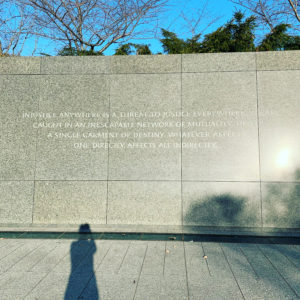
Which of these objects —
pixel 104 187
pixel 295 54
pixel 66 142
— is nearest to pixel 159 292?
pixel 104 187

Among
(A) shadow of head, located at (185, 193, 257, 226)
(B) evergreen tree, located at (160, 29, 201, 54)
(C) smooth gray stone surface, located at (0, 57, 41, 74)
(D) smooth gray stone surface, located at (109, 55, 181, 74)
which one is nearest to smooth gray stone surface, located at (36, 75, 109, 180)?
(C) smooth gray stone surface, located at (0, 57, 41, 74)

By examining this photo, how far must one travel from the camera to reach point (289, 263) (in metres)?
3.94

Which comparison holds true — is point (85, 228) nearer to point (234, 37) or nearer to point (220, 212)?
point (220, 212)

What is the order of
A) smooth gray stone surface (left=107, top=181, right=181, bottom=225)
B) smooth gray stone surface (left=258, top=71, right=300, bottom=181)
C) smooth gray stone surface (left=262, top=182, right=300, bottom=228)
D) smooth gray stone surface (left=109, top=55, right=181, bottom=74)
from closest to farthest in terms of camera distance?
1. smooth gray stone surface (left=262, top=182, right=300, bottom=228)
2. smooth gray stone surface (left=258, top=71, right=300, bottom=181)
3. smooth gray stone surface (left=107, top=181, right=181, bottom=225)
4. smooth gray stone surface (left=109, top=55, right=181, bottom=74)

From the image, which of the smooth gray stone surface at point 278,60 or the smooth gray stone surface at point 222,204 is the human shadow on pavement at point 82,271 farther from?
the smooth gray stone surface at point 278,60

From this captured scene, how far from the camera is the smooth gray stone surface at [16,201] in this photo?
19.8 ft

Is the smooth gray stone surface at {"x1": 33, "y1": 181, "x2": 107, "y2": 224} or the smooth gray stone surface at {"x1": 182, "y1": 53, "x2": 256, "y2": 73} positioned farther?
the smooth gray stone surface at {"x1": 182, "y1": 53, "x2": 256, "y2": 73}

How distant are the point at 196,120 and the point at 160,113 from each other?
882 millimetres

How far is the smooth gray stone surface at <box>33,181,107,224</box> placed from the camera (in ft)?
19.6

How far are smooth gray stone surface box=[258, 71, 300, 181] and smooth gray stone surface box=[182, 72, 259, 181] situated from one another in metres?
0.20

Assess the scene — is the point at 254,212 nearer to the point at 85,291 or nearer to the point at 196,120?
the point at 196,120

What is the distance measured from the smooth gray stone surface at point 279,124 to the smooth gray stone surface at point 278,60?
13 centimetres

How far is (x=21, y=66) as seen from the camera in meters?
6.37

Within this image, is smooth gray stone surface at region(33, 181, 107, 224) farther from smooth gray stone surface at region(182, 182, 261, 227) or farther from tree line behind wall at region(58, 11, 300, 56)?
tree line behind wall at region(58, 11, 300, 56)
